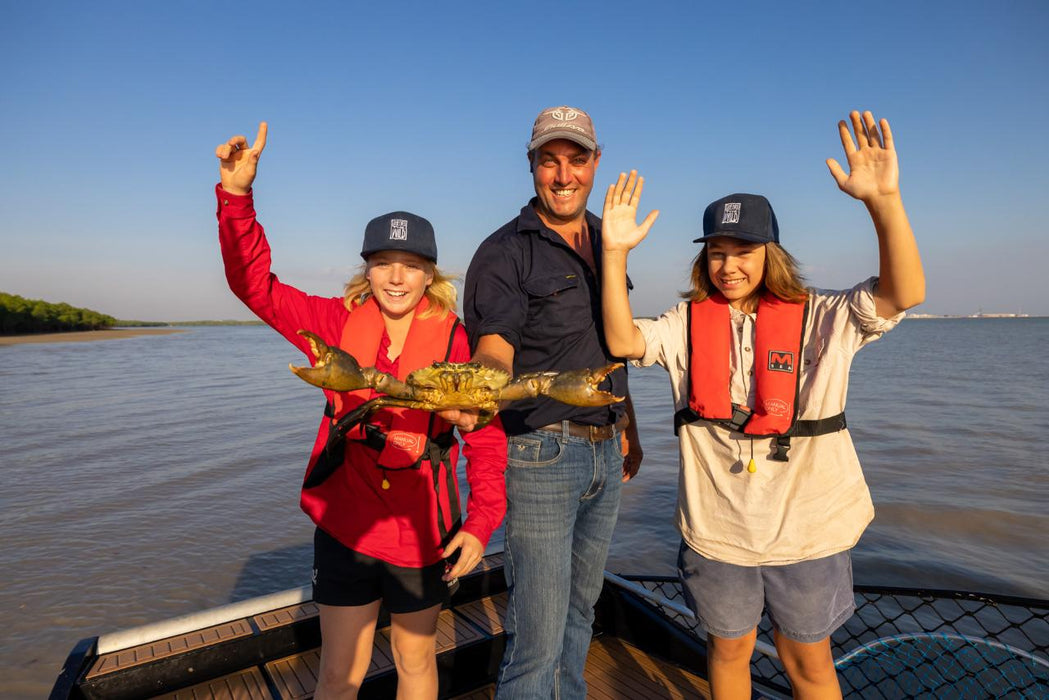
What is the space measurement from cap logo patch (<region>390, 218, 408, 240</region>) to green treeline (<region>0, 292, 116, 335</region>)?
8618 centimetres

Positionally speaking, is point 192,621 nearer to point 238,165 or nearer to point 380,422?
point 380,422

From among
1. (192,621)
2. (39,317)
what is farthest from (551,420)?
(39,317)

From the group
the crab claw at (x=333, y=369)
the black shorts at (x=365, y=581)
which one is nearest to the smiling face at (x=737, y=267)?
the crab claw at (x=333, y=369)

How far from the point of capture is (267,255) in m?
2.77

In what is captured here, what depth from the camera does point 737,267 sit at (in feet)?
9.80

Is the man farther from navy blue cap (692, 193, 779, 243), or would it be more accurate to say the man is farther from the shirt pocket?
navy blue cap (692, 193, 779, 243)

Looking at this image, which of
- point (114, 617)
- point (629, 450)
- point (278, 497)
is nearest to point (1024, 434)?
point (629, 450)

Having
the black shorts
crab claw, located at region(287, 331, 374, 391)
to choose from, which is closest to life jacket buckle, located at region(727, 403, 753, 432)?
the black shorts

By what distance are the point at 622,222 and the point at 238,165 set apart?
1824 millimetres

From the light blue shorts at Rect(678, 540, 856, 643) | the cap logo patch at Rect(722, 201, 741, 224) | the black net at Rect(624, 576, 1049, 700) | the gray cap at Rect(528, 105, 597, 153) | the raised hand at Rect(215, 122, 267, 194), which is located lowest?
the black net at Rect(624, 576, 1049, 700)

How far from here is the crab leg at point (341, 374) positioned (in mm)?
2211

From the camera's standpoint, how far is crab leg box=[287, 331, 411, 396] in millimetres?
2211

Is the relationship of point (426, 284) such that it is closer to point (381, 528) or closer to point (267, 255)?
point (267, 255)

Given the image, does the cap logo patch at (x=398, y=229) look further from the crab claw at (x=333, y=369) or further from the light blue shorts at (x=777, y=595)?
the light blue shorts at (x=777, y=595)
